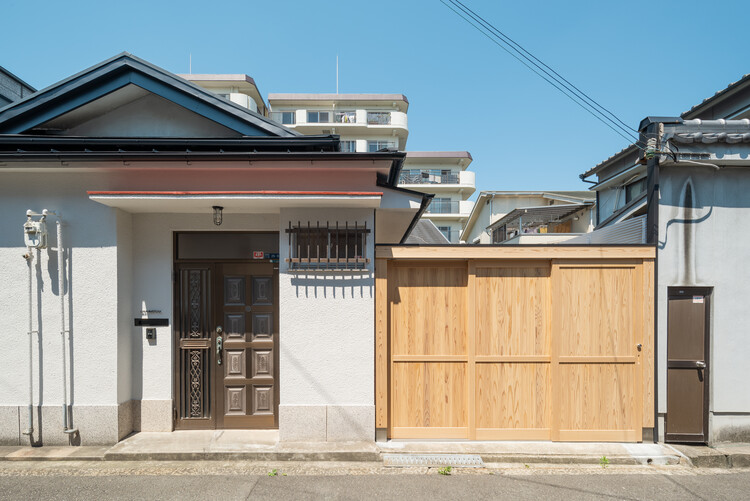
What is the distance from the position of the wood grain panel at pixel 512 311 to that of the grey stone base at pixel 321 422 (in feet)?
5.71

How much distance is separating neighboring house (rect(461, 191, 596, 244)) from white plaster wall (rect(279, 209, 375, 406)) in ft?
19.9

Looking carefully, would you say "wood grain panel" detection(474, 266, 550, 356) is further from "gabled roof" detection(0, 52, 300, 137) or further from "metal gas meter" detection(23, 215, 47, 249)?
"metal gas meter" detection(23, 215, 47, 249)

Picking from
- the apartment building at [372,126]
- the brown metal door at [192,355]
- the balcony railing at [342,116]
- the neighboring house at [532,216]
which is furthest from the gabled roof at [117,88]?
the balcony railing at [342,116]

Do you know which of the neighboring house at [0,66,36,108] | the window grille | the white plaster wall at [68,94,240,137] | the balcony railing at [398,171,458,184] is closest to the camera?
the window grille

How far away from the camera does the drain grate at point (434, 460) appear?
4359mm

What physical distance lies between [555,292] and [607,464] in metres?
2.00

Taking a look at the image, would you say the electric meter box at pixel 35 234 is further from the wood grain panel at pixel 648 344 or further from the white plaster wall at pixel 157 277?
the wood grain panel at pixel 648 344

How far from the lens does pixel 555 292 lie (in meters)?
4.88

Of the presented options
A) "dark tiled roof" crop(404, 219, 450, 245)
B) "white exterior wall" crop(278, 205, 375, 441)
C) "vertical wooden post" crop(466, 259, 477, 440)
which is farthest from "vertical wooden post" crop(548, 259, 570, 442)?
"dark tiled roof" crop(404, 219, 450, 245)

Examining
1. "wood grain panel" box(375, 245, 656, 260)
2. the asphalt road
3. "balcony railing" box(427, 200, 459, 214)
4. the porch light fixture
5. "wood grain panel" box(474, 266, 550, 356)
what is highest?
"balcony railing" box(427, 200, 459, 214)

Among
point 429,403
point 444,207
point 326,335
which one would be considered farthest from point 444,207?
point 326,335

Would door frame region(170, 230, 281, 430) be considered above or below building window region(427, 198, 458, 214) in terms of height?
below

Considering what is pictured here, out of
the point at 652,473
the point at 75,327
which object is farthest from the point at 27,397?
the point at 652,473

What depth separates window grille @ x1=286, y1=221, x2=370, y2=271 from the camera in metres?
4.72
